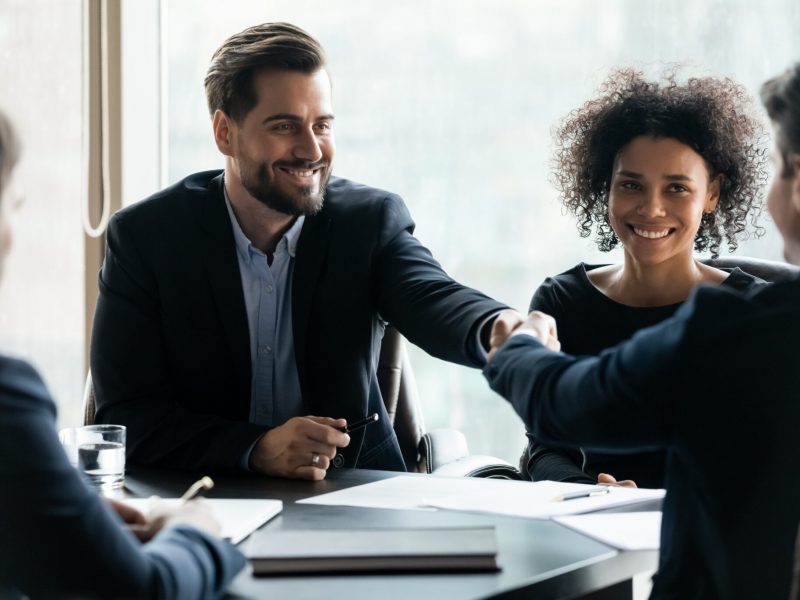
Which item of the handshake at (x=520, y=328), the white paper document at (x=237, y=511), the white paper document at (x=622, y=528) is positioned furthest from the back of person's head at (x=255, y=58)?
the white paper document at (x=622, y=528)

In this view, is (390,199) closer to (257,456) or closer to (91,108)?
(257,456)

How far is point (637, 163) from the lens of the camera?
2.35 m

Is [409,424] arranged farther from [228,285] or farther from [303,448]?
[303,448]

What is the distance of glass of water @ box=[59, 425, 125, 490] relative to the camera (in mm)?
1771

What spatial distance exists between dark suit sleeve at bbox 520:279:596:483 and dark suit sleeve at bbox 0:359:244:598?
1167 millimetres

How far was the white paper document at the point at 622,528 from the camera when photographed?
143 centimetres

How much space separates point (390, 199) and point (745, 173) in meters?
0.80

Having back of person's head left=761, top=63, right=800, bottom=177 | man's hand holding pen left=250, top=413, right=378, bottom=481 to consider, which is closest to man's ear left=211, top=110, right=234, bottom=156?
man's hand holding pen left=250, top=413, right=378, bottom=481

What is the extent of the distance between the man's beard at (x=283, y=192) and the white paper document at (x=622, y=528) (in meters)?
1.06

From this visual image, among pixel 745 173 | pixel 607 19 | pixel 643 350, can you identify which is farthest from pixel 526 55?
pixel 643 350

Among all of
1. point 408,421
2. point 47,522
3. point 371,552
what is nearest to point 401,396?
point 408,421

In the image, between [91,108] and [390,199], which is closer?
[390,199]

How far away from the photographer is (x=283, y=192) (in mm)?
2389

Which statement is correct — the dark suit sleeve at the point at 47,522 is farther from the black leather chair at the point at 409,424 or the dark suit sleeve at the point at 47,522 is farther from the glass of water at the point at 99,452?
the black leather chair at the point at 409,424
